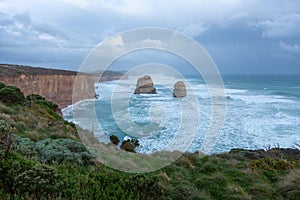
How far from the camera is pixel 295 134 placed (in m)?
23.3

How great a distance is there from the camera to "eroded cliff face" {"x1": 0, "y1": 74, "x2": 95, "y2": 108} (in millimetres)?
35750

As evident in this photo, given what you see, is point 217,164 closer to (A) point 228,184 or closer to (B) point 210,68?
(A) point 228,184

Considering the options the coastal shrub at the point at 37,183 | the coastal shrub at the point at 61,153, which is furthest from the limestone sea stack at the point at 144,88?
the coastal shrub at the point at 37,183

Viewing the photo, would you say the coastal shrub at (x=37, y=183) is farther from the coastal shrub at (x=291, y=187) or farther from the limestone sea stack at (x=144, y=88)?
the limestone sea stack at (x=144, y=88)

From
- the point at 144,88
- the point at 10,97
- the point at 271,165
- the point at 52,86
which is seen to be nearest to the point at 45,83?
the point at 52,86

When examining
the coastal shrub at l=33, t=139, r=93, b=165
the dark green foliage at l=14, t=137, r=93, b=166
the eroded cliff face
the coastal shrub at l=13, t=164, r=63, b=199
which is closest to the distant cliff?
the eroded cliff face

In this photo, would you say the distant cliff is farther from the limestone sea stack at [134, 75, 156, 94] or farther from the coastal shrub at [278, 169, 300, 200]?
the coastal shrub at [278, 169, 300, 200]

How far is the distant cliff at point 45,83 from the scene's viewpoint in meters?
35.0

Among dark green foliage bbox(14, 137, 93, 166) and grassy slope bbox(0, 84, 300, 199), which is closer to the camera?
grassy slope bbox(0, 84, 300, 199)

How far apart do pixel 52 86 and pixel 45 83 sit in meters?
2.14

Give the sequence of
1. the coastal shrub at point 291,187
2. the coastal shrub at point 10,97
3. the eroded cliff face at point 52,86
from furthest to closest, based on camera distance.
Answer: the eroded cliff face at point 52,86, the coastal shrub at point 10,97, the coastal shrub at point 291,187

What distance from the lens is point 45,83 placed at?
140ft

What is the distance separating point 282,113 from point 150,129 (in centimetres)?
1961

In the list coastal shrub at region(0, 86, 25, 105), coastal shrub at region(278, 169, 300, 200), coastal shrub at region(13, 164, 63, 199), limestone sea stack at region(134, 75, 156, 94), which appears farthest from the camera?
limestone sea stack at region(134, 75, 156, 94)
